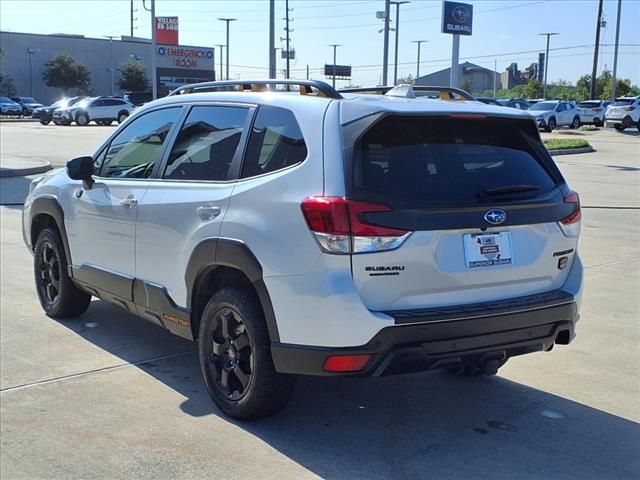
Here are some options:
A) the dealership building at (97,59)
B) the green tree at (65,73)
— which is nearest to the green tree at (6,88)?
the dealership building at (97,59)

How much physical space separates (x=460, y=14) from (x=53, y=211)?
23.1 m

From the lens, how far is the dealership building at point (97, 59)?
7994 cm

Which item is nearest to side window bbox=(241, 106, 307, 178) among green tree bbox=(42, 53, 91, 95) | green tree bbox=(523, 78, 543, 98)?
green tree bbox=(42, 53, 91, 95)

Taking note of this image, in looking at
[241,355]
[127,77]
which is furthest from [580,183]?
[127,77]

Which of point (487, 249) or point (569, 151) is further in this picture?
point (569, 151)

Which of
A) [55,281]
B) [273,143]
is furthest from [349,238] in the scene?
[55,281]

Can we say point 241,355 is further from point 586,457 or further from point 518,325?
point 586,457

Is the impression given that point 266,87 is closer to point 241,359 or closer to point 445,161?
point 445,161

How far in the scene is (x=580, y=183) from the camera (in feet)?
57.4

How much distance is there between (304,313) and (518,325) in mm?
1154

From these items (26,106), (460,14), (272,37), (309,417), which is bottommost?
(309,417)

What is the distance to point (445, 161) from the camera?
400 cm

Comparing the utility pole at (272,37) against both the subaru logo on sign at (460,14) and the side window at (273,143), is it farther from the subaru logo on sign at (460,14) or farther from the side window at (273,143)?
the side window at (273,143)

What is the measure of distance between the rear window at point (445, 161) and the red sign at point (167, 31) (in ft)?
271
